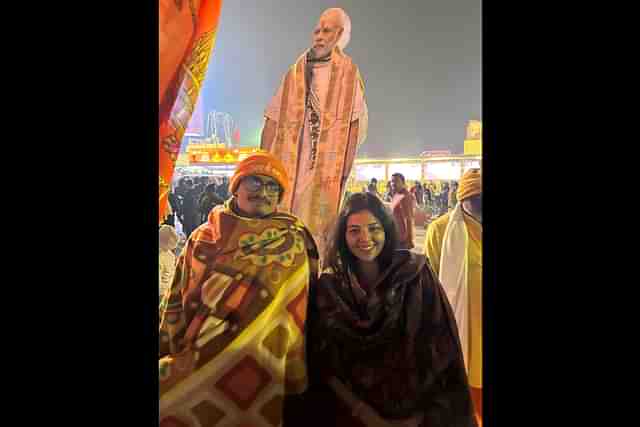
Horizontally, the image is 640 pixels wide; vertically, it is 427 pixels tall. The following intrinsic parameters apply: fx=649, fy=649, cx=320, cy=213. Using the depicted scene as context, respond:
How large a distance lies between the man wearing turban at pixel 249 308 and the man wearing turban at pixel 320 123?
2.3 inches

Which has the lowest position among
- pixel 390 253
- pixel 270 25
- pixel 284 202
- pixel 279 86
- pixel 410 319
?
pixel 410 319

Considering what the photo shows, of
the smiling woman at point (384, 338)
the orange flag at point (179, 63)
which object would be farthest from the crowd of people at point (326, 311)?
the orange flag at point (179, 63)

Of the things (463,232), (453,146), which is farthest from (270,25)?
(463,232)

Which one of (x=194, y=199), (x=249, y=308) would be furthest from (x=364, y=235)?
(x=194, y=199)

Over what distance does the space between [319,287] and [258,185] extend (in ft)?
1.55

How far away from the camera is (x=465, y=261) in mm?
2516

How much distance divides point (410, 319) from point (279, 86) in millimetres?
1052

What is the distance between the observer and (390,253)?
253 cm

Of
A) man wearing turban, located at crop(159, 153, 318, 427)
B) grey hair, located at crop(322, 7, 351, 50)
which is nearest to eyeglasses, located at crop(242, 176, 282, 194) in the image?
man wearing turban, located at crop(159, 153, 318, 427)

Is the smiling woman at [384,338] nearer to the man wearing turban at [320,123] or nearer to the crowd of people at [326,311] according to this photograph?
the crowd of people at [326,311]

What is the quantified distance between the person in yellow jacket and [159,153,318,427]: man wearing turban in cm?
50

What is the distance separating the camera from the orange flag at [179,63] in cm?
259

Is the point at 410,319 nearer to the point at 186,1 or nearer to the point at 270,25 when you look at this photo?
the point at 270,25

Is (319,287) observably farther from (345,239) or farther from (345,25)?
(345,25)
